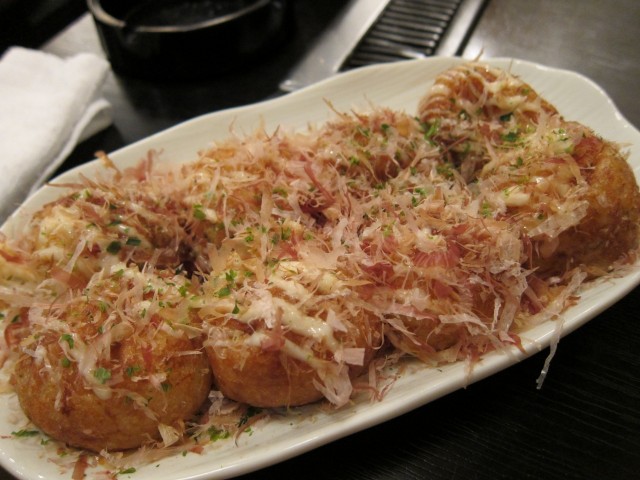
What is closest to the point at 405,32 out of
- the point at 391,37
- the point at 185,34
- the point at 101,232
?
the point at 391,37

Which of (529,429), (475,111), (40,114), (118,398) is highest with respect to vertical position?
(475,111)

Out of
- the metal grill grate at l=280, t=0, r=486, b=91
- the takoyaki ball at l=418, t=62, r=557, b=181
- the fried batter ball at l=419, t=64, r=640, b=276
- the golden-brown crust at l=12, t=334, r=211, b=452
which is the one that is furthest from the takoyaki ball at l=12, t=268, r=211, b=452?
the metal grill grate at l=280, t=0, r=486, b=91

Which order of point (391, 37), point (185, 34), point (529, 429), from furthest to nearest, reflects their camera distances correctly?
point (391, 37)
point (185, 34)
point (529, 429)

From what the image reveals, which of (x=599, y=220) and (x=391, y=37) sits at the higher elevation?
(x=599, y=220)

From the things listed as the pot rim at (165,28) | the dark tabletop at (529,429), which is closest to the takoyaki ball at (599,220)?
the dark tabletop at (529,429)

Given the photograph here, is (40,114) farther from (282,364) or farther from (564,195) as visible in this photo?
(564,195)

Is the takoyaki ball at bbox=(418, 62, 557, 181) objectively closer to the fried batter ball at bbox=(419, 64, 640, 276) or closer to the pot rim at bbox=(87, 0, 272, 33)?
the fried batter ball at bbox=(419, 64, 640, 276)
